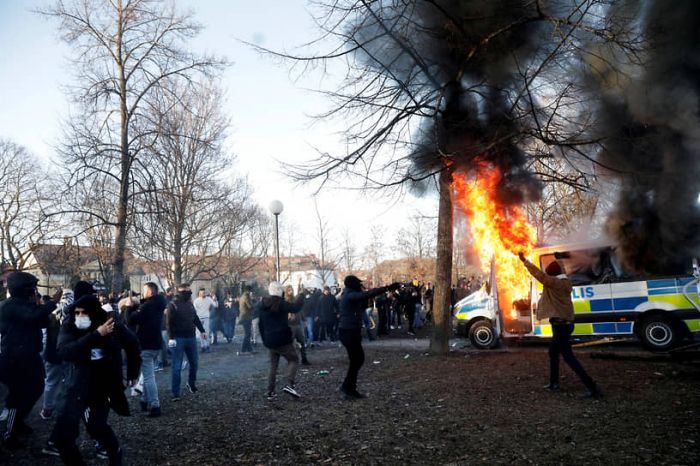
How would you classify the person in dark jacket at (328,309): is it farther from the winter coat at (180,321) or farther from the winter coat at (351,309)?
the winter coat at (351,309)

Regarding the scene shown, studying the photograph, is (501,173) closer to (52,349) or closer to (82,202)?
(52,349)

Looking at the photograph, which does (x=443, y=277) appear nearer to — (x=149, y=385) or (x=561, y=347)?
(x=561, y=347)

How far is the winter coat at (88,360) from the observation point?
12.7 feet

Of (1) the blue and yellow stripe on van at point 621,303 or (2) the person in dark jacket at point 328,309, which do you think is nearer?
(1) the blue and yellow stripe on van at point 621,303

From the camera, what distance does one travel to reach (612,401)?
18.5 ft

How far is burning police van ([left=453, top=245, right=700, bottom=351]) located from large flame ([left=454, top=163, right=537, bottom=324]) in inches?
22.2

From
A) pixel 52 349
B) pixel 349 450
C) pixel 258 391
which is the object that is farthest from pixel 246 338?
pixel 349 450

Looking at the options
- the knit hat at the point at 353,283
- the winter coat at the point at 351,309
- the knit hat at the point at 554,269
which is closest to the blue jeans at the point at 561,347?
the knit hat at the point at 554,269

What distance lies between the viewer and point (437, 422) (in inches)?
205

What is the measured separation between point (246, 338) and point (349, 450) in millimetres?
9701

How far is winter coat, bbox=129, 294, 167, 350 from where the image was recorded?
6.97 m

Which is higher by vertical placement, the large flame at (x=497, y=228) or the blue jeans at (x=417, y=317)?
the large flame at (x=497, y=228)

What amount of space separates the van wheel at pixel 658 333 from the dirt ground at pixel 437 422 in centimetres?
147

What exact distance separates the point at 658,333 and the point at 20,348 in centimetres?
1101
